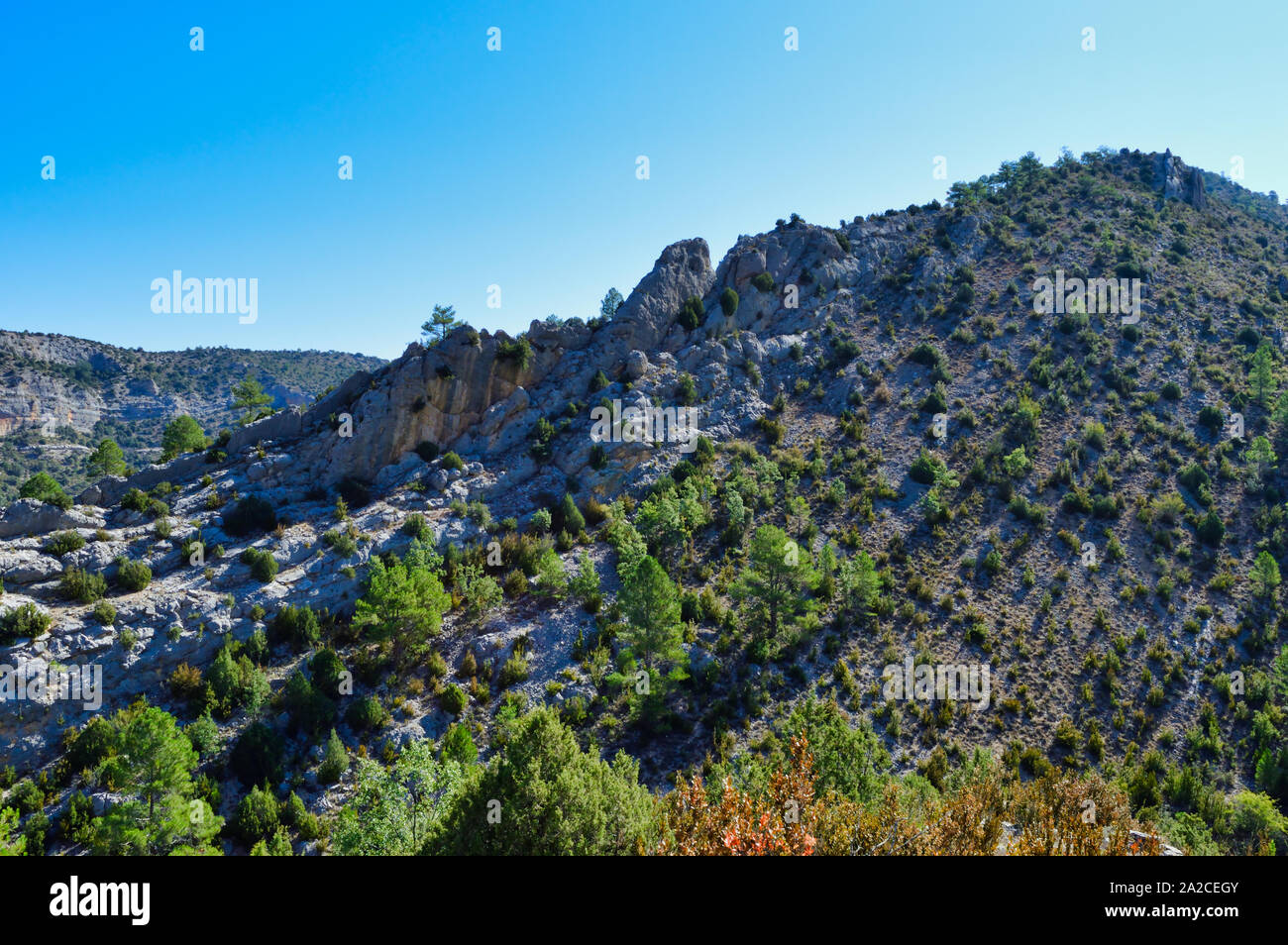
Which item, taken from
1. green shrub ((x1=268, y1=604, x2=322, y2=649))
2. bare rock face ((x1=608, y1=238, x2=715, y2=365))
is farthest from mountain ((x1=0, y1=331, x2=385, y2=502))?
green shrub ((x1=268, y1=604, x2=322, y2=649))

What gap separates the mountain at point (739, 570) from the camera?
75.8ft

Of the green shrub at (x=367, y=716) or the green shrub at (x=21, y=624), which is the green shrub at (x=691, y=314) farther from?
the green shrub at (x=21, y=624)

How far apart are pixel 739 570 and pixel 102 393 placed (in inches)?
4713

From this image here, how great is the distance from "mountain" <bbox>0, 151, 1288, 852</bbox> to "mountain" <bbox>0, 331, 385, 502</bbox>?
48.5 meters

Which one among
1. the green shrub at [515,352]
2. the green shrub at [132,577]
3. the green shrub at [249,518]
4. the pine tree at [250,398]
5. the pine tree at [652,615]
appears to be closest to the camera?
the pine tree at [652,615]

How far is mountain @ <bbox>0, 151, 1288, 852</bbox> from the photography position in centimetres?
2309

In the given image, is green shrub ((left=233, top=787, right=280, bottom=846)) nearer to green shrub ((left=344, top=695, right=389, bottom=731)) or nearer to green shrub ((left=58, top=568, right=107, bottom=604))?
green shrub ((left=344, top=695, right=389, bottom=731))

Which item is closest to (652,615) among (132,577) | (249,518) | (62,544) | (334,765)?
(334,765)

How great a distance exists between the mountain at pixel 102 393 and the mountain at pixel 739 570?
4845 centimetres

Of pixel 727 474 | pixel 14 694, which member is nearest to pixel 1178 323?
pixel 727 474

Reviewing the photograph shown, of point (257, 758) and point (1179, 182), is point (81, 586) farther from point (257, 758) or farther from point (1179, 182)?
point (1179, 182)

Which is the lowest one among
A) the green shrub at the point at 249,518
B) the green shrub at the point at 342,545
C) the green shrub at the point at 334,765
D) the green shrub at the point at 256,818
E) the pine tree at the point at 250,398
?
the green shrub at the point at 256,818

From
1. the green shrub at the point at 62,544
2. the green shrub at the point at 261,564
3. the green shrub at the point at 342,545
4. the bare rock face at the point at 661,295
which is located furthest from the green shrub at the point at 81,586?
the bare rock face at the point at 661,295

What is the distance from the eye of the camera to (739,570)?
35.5m
